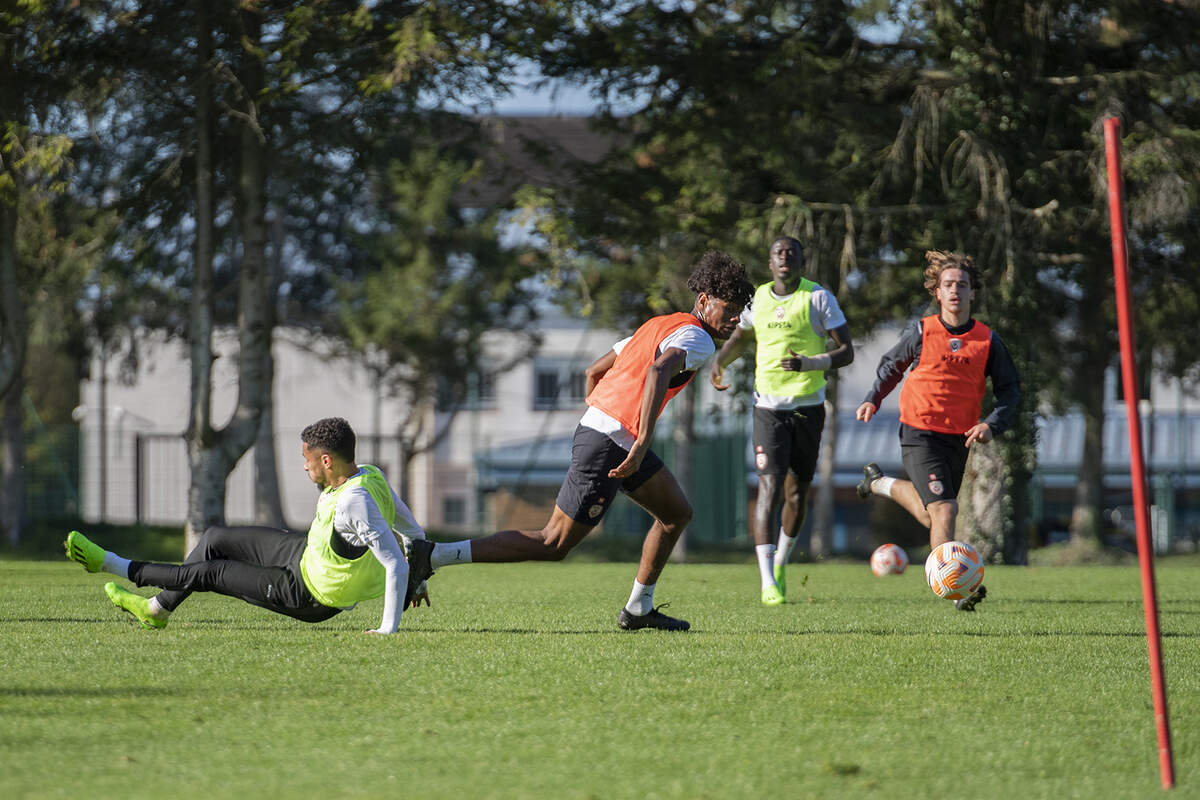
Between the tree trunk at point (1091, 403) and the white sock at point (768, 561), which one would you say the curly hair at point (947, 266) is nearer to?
the white sock at point (768, 561)

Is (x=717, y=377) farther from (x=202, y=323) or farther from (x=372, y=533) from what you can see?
(x=202, y=323)

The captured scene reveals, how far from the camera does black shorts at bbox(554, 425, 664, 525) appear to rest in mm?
7395

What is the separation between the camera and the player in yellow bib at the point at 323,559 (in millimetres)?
6816

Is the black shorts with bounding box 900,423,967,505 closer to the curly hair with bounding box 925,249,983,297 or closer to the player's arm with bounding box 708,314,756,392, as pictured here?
the curly hair with bounding box 925,249,983,297

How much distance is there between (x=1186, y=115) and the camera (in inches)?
714

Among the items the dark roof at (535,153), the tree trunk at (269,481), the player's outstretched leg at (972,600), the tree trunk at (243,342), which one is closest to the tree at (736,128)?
the dark roof at (535,153)

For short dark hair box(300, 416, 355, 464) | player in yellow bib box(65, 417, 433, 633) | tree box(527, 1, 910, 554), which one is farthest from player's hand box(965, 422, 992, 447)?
tree box(527, 1, 910, 554)

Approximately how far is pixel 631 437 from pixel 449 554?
42.1 inches

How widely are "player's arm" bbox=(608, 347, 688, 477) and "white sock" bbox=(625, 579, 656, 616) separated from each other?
0.92 meters

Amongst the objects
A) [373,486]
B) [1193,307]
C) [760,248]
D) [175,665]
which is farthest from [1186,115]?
[175,665]

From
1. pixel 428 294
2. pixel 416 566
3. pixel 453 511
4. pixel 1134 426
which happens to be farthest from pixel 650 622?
pixel 453 511

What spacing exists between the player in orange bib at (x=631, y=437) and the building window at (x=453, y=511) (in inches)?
998

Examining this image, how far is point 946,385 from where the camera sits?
918 centimetres

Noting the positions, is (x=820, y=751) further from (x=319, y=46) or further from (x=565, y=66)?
(x=565, y=66)
